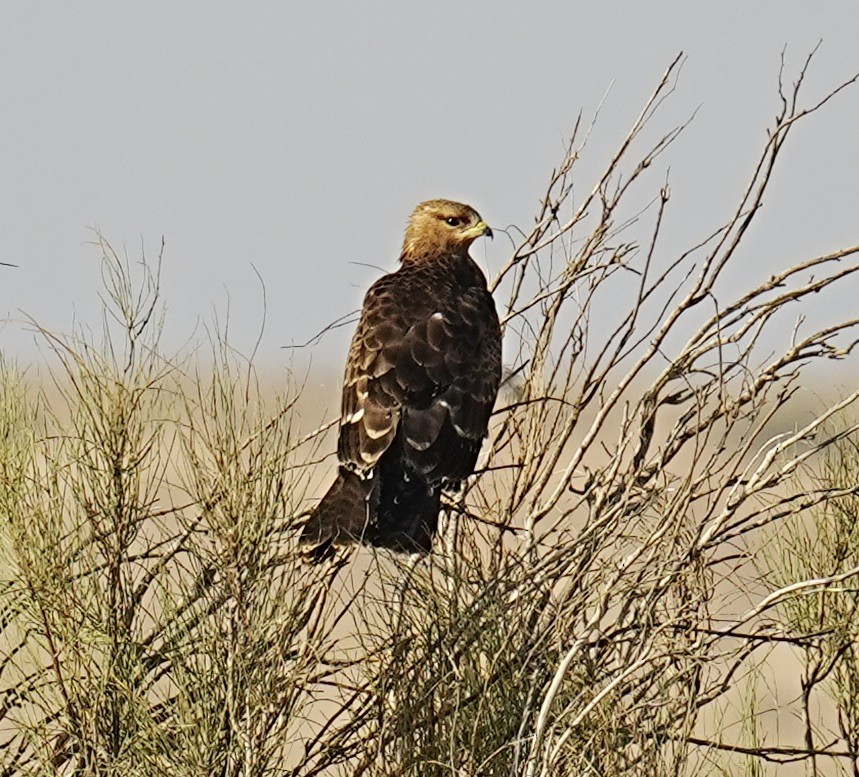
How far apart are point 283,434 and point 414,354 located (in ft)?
4.59

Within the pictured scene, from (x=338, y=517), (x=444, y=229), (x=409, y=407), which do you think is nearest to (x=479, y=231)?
(x=444, y=229)

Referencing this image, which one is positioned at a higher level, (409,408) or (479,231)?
(479,231)

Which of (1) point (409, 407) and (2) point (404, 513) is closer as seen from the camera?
(2) point (404, 513)

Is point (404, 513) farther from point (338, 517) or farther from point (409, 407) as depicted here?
point (409, 407)

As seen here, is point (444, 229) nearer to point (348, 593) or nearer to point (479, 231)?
point (479, 231)

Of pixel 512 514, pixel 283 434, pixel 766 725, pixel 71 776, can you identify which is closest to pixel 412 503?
pixel 512 514

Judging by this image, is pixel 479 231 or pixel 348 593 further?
pixel 479 231

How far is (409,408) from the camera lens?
5.14 metres

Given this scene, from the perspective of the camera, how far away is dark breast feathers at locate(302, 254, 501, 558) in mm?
4793

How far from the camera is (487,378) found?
5.31m

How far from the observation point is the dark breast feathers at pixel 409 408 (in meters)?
4.79

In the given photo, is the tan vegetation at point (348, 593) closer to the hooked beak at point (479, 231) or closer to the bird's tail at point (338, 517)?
the bird's tail at point (338, 517)

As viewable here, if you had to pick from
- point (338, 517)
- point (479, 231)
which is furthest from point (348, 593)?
point (479, 231)

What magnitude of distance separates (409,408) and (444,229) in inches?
50.6
